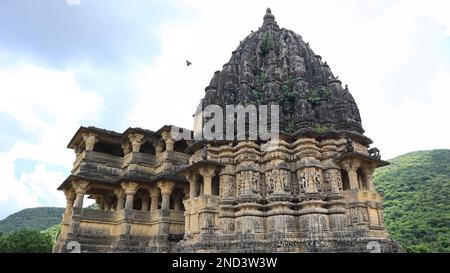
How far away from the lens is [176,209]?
21.8 m

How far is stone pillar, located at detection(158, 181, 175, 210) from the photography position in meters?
20.5

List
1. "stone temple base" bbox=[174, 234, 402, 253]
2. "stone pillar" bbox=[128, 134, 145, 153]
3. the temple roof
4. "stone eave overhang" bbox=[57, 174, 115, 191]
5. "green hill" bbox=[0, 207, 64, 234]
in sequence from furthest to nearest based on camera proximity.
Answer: "green hill" bbox=[0, 207, 64, 234]
"stone pillar" bbox=[128, 134, 145, 153]
"stone eave overhang" bbox=[57, 174, 115, 191]
the temple roof
"stone temple base" bbox=[174, 234, 402, 253]

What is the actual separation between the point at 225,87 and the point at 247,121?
3110mm

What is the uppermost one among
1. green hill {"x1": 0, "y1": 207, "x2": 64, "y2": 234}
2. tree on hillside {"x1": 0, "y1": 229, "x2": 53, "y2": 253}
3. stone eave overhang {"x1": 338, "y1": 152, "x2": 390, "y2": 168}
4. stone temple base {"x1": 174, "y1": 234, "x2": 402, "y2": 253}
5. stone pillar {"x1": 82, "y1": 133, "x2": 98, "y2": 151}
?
green hill {"x1": 0, "y1": 207, "x2": 64, "y2": 234}

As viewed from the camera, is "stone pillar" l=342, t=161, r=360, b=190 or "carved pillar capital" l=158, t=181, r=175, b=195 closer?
"stone pillar" l=342, t=161, r=360, b=190

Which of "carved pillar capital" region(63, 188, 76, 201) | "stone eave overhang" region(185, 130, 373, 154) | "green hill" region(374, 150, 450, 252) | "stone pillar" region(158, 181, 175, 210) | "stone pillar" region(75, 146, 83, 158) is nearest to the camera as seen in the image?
"stone eave overhang" region(185, 130, 373, 154)

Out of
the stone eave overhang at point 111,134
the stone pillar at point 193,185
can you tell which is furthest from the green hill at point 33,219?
the stone pillar at point 193,185

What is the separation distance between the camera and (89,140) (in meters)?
21.0

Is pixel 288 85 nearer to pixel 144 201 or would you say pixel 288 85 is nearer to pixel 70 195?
pixel 144 201

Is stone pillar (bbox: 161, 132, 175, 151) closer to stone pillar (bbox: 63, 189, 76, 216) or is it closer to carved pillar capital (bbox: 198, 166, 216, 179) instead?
carved pillar capital (bbox: 198, 166, 216, 179)

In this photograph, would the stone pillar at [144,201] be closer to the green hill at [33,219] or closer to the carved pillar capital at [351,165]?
the carved pillar capital at [351,165]

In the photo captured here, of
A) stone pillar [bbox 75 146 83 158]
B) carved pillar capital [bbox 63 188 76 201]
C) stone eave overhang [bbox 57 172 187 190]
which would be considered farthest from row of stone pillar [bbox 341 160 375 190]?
stone pillar [bbox 75 146 83 158]

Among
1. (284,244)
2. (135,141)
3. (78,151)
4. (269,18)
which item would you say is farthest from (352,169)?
(78,151)

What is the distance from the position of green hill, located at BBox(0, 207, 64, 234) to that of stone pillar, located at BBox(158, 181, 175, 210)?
45929 millimetres
